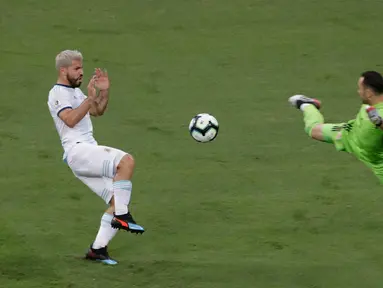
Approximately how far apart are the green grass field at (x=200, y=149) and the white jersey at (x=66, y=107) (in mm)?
1177

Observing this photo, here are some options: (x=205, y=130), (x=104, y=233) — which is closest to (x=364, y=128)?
(x=205, y=130)

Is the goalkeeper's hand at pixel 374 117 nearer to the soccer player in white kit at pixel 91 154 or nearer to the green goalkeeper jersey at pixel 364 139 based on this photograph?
the green goalkeeper jersey at pixel 364 139

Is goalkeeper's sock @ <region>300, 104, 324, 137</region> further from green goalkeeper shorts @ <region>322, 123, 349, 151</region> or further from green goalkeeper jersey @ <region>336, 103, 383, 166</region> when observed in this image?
green goalkeeper jersey @ <region>336, 103, 383, 166</region>

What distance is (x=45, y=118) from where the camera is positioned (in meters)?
14.0

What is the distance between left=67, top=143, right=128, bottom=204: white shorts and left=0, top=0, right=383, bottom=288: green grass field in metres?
0.77

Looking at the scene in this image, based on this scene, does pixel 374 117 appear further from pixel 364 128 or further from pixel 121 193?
pixel 121 193

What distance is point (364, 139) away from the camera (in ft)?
30.2

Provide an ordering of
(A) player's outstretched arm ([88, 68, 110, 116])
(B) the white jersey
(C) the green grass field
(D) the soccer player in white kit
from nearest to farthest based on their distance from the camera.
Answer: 1. (D) the soccer player in white kit
2. (B) the white jersey
3. (A) player's outstretched arm ([88, 68, 110, 116])
4. (C) the green grass field

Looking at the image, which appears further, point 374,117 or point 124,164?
point 124,164

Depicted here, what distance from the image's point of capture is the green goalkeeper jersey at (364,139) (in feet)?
29.8

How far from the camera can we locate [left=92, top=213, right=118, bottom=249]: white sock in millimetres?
9197

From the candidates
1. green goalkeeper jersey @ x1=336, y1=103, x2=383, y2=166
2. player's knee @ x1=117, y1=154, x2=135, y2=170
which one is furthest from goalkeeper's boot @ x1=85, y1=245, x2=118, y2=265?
green goalkeeper jersey @ x1=336, y1=103, x2=383, y2=166

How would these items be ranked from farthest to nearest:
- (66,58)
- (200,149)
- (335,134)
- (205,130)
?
1. (200,149)
2. (205,130)
3. (335,134)
4. (66,58)

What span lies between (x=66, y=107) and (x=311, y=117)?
251cm
